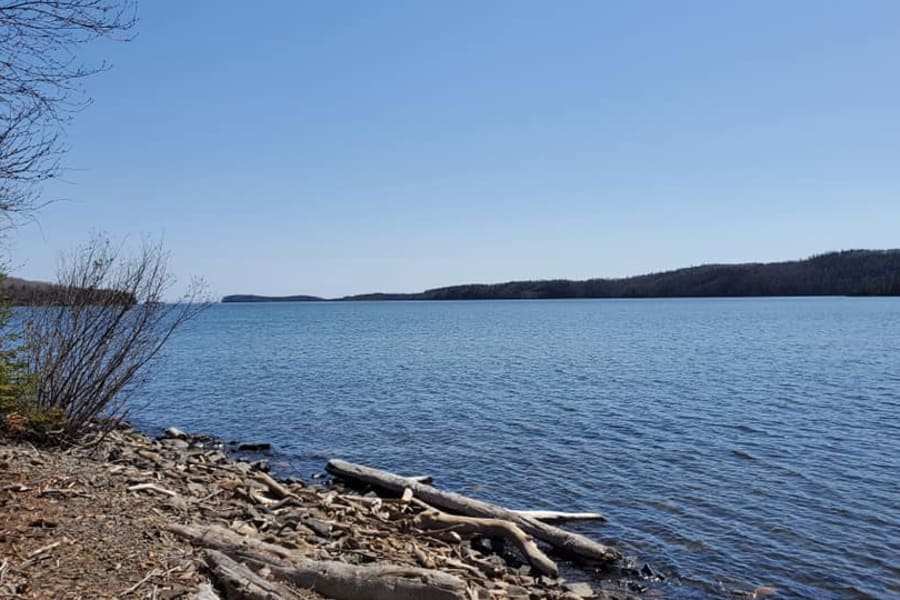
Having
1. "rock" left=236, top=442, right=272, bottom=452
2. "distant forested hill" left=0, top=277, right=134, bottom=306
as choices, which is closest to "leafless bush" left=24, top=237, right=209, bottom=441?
"distant forested hill" left=0, top=277, right=134, bottom=306

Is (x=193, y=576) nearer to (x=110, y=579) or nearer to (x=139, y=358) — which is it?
(x=110, y=579)

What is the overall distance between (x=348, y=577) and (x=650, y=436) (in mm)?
14786

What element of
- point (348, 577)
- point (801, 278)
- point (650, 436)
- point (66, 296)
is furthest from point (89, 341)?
point (801, 278)

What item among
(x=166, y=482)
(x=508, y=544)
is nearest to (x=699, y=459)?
(x=508, y=544)

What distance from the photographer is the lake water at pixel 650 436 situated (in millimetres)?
10914

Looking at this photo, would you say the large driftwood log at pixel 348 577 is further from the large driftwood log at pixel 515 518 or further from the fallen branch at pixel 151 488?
the large driftwood log at pixel 515 518

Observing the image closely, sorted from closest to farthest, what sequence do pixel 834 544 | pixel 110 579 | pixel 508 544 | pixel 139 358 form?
pixel 110 579 → pixel 508 544 → pixel 834 544 → pixel 139 358

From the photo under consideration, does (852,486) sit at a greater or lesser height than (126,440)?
lesser

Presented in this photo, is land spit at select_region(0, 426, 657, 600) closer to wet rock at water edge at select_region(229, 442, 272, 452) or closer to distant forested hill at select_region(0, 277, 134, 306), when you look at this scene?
distant forested hill at select_region(0, 277, 134, 306)

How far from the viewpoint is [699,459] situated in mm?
16297

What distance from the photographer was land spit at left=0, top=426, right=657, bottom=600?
5.43 meters

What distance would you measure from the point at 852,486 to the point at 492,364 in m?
26.5

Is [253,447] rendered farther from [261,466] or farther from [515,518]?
[515,518]

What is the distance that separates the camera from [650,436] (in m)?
18.9
